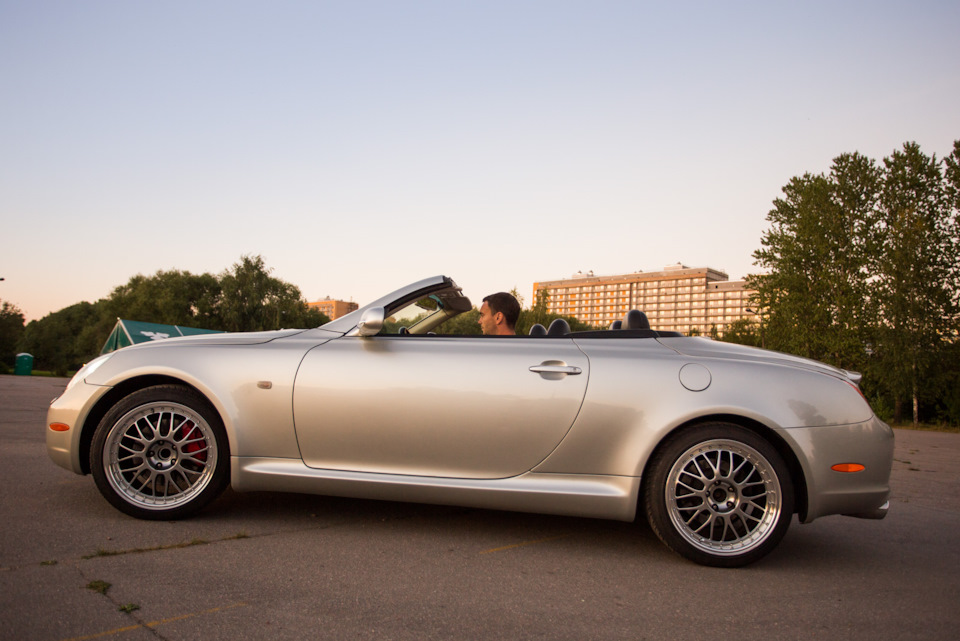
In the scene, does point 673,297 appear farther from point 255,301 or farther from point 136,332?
point 136,332

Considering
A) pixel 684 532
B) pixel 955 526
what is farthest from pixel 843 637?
pixel 955 526

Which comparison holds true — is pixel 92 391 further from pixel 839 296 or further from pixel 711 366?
pixel 839 296

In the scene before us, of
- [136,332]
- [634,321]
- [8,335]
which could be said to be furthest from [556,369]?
[8,335]

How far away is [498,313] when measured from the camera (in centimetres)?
482

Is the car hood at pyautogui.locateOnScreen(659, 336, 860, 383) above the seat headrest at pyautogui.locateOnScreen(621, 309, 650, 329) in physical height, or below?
below

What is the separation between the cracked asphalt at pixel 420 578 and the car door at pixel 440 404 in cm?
45

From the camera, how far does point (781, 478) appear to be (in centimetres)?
317

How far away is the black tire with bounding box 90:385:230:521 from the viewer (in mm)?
3600

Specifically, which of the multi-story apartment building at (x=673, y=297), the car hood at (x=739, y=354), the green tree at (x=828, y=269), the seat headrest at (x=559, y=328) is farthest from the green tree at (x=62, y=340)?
the multi-story apartment building at (x=673, y=297)

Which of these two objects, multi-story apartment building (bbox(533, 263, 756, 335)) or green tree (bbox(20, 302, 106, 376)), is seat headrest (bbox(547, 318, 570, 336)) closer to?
green tree (bbox(20, 302, 106, 376))

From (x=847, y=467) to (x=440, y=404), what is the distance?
208cm

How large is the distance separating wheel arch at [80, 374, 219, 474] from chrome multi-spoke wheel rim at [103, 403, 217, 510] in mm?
151

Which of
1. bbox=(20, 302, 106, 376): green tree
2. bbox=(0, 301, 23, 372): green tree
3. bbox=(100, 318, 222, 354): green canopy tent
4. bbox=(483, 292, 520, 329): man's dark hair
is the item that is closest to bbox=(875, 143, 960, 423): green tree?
A: bbox=(483, 292, 520, 329): man's dark hair

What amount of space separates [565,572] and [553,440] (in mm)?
639
